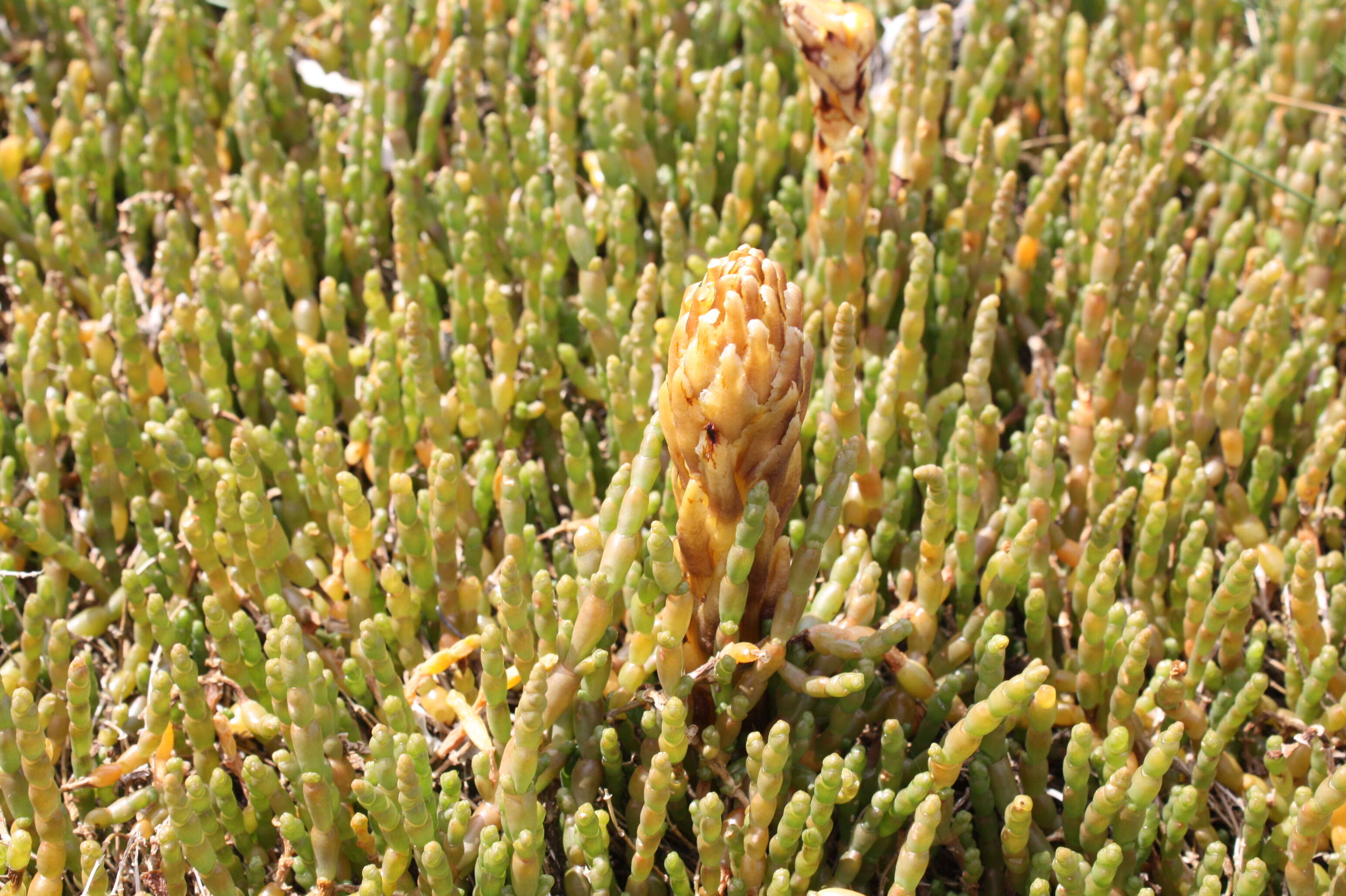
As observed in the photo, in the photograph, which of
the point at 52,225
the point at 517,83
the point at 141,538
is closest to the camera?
the point at 141,538

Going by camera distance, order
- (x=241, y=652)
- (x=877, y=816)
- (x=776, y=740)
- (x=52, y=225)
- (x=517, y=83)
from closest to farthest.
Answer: (x=776, y=740), (x=877, y=816), (x=241, y=652), (x=52, y=225), (x=517, y=83)

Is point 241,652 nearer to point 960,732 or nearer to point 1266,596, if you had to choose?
point 960,732

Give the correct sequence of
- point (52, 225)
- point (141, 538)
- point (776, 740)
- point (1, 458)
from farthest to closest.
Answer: point (52, 225), point (1, 458), point (141, 538), point (776, 740)

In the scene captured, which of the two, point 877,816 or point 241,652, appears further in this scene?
point 241,652

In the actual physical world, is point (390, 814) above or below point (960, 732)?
below

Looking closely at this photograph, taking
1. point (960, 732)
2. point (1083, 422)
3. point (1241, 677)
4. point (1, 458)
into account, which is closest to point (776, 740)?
point (960, 732)

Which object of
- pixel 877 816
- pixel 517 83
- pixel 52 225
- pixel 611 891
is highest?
pixel 517 83

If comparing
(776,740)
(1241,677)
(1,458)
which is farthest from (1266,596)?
(1,458)

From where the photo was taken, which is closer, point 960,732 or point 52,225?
point 960,732

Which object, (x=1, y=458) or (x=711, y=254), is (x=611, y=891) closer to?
(x=711, y=254)
